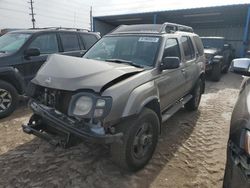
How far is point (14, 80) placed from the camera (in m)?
5.18

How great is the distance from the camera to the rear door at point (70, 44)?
6.37 metres

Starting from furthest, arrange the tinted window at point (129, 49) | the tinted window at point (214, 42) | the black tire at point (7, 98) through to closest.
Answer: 1. the tinted window at point (214, 42)
2. the black tire at point (7, 98)
3. the tinted window at point (129, 49)

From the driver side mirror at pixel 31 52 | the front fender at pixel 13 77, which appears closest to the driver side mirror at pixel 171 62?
the driver side mirror at pixel 31 52

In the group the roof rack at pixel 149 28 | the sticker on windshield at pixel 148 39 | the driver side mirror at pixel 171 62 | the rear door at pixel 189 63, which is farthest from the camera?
the rear door at pixel 189 63

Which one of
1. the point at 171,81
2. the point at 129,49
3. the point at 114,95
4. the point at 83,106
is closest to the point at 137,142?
the point at 114,95

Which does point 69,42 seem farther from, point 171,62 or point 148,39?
point 171,62

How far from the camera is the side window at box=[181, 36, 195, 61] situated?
4.79m

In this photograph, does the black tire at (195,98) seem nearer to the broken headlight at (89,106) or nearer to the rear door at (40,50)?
the broken headlight at (89,106)

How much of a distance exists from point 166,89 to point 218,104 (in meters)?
3.30

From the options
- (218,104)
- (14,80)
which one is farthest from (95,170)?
(218,104)

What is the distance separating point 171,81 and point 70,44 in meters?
3.65

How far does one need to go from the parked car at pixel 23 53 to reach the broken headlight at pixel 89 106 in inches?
119

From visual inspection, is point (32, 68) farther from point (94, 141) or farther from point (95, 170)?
point (94, 141)

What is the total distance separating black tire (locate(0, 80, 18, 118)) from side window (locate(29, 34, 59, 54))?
3.84 ft
